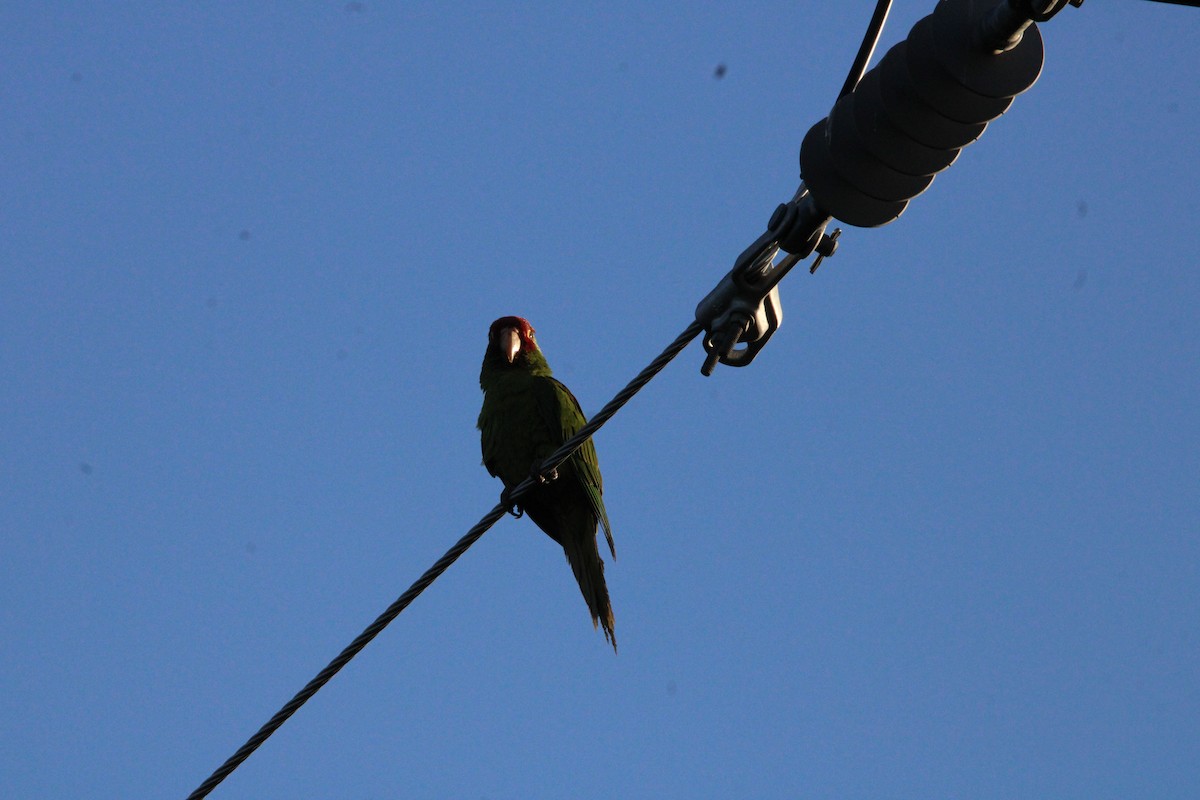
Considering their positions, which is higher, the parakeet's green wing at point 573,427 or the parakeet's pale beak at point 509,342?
the parakeet's pale beak at point 509,342

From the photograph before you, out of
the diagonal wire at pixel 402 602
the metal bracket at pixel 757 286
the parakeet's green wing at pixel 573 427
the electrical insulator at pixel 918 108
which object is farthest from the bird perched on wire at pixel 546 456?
the electrical insulator at pixel 918 108

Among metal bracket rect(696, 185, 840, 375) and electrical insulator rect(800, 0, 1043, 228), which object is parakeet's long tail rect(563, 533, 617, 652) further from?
electrical insulator rect(800, 0, 1043, 228)

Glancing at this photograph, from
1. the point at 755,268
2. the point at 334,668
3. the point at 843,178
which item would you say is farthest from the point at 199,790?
the point at 843,178

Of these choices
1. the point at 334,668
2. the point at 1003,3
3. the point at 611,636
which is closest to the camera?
the point at 1003,3

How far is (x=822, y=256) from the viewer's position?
11.4ft

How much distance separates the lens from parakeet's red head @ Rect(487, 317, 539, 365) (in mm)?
7020

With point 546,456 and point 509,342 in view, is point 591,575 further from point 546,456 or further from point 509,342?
point 509,342

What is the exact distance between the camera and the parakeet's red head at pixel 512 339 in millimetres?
7020

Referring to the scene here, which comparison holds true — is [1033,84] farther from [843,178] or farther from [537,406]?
[537,406]

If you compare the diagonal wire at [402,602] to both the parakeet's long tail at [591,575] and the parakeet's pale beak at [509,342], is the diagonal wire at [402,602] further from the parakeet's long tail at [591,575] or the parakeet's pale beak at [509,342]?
the parakeet's pale beak at [509,342]

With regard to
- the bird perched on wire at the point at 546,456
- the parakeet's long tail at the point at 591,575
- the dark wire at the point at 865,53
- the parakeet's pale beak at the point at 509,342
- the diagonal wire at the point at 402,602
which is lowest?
the diagonal wire at the point at 402,602

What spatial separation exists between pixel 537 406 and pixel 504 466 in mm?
Result: 407

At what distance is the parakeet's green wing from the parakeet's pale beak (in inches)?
13.3

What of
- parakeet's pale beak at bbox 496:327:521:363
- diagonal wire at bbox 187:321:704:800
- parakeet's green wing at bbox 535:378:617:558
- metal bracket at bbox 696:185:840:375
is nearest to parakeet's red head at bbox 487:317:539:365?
parakeet's pale beak at bbox 496:327:521:363
